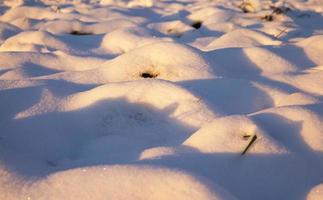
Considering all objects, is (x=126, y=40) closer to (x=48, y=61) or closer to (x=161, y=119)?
(x=48, y=61)

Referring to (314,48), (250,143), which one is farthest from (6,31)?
(250,143)

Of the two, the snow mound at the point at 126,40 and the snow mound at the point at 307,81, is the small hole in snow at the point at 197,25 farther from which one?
the snow mound at the point at 307,81

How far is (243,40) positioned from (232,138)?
1.39 metres

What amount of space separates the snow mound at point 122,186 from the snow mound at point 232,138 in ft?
0.78

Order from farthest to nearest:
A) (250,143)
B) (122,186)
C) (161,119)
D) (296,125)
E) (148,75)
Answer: (148,75) < (161,119) < (296,125) < (250,143) < (122,186)

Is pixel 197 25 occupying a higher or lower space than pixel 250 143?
lower

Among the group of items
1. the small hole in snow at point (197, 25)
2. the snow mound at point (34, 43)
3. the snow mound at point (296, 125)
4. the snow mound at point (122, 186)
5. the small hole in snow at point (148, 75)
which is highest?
the snow mound at point (122, 186)

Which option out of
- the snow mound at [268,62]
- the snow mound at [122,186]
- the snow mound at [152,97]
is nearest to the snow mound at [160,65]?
the snow mound at [152,97]

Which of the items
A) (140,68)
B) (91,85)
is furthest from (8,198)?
(140,68)

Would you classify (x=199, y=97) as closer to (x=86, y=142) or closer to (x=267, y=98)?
(x=267, y=98)

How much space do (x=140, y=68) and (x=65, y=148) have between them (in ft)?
2.26

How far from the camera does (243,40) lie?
7.98 ft

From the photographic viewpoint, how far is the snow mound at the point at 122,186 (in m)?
0.92

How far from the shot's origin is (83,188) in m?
0.94
